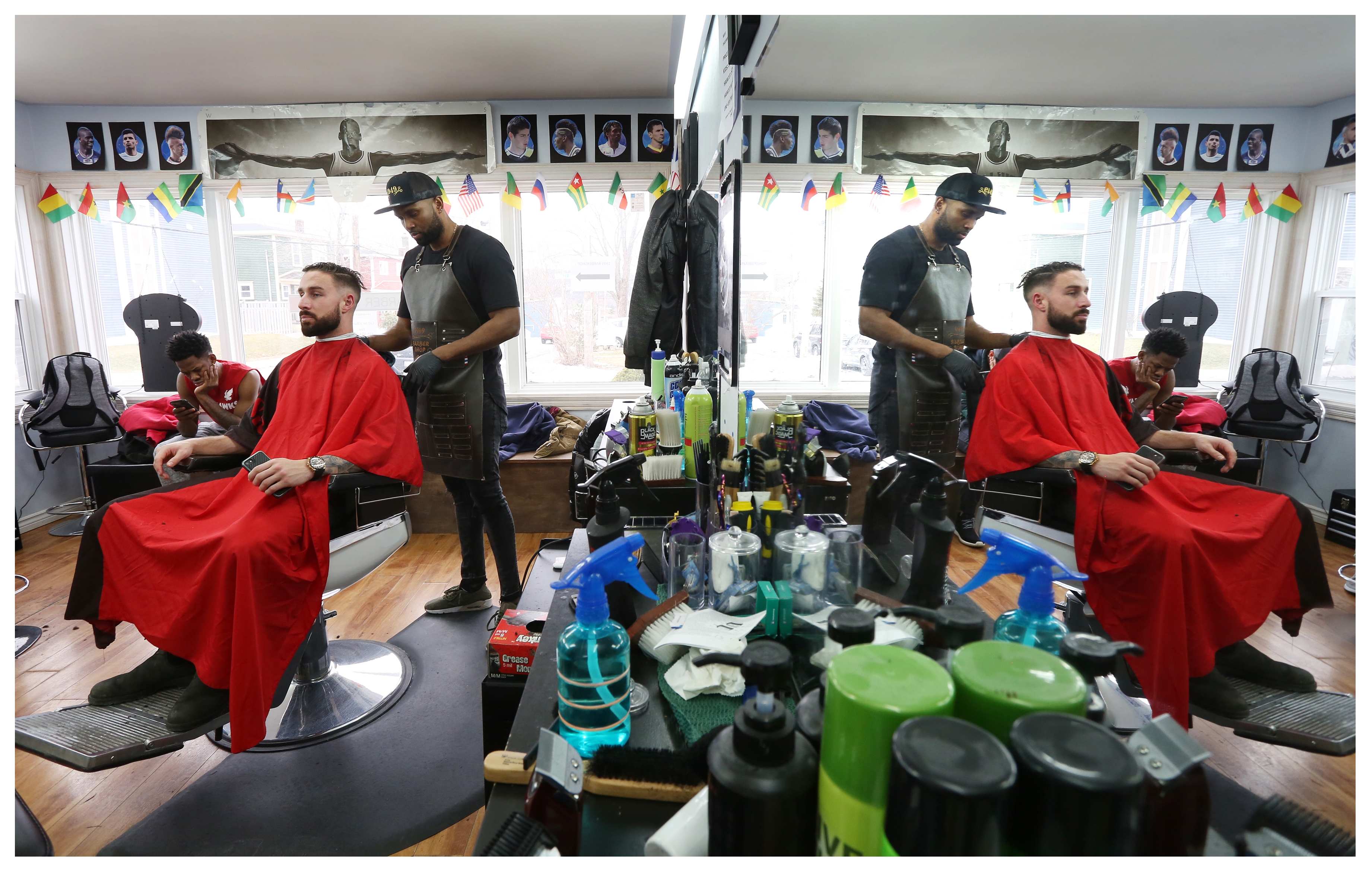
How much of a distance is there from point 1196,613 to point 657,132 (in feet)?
12.3

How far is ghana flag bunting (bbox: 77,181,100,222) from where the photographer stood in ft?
12.5

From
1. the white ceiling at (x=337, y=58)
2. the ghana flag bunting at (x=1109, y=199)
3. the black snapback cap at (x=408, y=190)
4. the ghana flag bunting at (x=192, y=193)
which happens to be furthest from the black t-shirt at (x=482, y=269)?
the ghana flag bunting at (x=192, y=193)

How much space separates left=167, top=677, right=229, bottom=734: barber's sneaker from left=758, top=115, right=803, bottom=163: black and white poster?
5.52ft

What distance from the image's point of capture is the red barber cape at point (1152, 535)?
0.61 metres

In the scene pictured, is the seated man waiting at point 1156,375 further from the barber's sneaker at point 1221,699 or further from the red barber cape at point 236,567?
the red barber cape at point 236,567

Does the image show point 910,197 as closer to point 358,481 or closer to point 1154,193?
point 1154,193

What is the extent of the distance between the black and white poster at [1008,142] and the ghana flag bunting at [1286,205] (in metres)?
0.13

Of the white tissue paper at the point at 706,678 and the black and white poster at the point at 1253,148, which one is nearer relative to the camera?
the black and white poster at the point at 1253,148

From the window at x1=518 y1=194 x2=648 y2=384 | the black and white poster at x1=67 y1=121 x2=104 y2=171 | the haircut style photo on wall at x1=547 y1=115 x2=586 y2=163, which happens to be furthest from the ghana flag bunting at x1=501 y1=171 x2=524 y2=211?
the black and white poster at x1=67 y1=121 x2=104 y2=171

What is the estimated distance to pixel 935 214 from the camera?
A: 2.50ft

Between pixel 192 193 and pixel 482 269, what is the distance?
289 centimetres

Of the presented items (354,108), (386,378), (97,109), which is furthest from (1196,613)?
(97,109)

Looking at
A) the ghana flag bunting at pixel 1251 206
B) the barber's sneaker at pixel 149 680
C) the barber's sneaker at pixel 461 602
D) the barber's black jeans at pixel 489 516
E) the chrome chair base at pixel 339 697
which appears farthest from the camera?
the barber's sneaker at pixel 461 602
